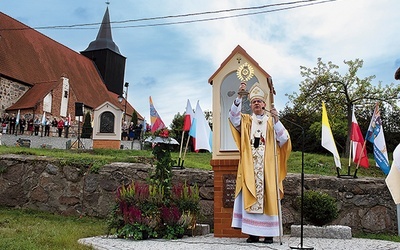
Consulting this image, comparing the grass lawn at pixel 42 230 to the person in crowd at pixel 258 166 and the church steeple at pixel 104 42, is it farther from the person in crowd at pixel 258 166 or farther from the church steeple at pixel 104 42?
the church steeple at pixel 104 42

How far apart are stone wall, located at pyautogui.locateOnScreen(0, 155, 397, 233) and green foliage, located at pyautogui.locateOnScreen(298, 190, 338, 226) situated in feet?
3.32

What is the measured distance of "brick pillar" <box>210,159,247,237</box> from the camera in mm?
6551

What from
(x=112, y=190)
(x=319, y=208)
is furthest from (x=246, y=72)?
(x=112, y=190)

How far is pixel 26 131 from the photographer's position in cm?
2639

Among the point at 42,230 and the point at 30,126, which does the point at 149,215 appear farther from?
the point at 30,126

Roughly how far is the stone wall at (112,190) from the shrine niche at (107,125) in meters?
9.91

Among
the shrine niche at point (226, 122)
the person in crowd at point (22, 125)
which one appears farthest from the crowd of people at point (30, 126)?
the shrine niche at point (226, 122)

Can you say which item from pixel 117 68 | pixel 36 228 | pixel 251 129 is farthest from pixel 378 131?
pixel 117 68

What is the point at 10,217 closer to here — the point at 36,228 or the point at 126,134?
the point at 36,228

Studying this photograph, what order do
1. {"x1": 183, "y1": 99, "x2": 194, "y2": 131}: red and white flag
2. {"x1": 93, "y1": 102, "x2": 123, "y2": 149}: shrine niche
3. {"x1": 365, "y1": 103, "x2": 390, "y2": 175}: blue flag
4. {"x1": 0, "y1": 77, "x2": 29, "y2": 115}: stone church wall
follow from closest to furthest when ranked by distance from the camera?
1. {"x1": 365, "y1": 103, "x2": 390, "y2": 175}: blue flag
2. {"x1": 183, "y1": 99, "x2": 194, "y2": 131}: red and white flag
3. {"x1": 93, "y1": 102, "x2": 123, "y2": 149}: shrine niche
4. {"x1": 0, "y1": 77, "x2": 29, "y2": 115}: stone church wall

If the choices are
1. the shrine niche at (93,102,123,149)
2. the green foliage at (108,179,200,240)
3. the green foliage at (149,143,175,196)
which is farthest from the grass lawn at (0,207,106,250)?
the shrine niche at (93,102,123,149)

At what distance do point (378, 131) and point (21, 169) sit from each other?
26.0ft

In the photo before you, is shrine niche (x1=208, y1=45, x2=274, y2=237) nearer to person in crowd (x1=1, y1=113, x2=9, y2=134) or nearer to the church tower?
person in crowd (x1=1, y1=113, x2=9, y2=134)

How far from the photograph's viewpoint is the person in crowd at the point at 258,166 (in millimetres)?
5852
